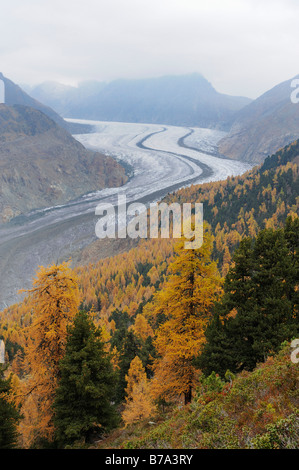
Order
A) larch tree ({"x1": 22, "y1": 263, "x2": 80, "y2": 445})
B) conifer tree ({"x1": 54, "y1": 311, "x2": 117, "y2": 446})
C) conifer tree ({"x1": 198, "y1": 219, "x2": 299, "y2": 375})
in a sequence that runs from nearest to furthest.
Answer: conifer tree ({"x1": 54, "y1": 311, "x2": 117, "y2": 446}), conifer tree ({"x1": 198, "y1": 219, "x2": 299, "y2": 375}), larch tree ({"x1": 22, "y1": 263, "x2": 80, "y2": 445})

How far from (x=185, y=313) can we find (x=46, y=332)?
25.2 feet

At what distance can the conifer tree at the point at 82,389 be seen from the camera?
14981 mm

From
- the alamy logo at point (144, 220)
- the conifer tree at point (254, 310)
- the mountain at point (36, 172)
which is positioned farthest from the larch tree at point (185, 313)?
the mountain at point (36, 172)

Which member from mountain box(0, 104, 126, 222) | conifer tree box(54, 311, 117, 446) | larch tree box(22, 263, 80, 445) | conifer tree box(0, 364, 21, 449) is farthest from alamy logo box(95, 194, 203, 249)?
conifer tree box(0, 364, 21, 449)

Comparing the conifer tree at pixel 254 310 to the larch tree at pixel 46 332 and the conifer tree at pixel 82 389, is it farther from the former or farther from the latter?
the larch tree at pixel 46 332

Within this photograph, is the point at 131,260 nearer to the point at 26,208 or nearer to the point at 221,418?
the point at 26,208

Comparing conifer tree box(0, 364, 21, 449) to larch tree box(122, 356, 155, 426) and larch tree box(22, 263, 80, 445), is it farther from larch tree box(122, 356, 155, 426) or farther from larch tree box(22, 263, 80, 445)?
larch tree box(122, 356, 155, 426)

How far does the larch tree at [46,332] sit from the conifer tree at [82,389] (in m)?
1.32

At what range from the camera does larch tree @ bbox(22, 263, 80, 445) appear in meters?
17.0

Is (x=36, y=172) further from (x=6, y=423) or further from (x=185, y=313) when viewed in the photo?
(x=185, y=313)

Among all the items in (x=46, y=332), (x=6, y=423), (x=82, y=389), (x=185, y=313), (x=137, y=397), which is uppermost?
(x=185, y=313)

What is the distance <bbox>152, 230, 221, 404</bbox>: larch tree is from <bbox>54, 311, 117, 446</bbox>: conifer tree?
11.2 ft

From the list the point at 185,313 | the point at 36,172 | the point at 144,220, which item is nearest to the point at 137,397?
the point at 185,313

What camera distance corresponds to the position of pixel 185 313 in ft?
56.4
